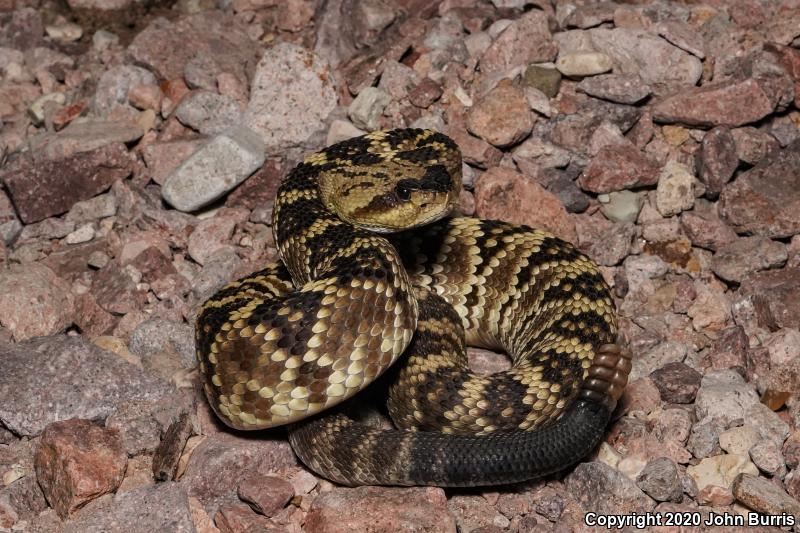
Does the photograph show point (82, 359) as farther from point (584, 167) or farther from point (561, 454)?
point (584, 167)

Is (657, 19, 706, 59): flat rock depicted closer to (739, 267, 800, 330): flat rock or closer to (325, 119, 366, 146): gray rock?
(739, 267, 800, 330): flat rock

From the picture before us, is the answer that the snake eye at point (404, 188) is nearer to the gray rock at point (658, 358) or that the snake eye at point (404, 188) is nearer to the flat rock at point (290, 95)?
the gray rock at point (658, 358)

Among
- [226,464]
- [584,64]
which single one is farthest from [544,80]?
[226,464]

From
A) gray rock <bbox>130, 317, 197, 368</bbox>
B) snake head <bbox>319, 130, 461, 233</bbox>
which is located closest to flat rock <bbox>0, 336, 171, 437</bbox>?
gray rock <bbox>130, 317, 197, 368</bbox>

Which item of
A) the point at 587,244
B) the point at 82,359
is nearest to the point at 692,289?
the point at 587,244

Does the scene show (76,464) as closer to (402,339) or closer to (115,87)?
(402,339)

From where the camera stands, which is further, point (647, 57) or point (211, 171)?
point (647, 57)
